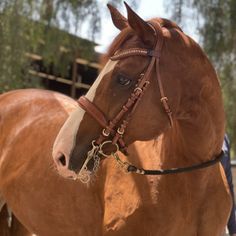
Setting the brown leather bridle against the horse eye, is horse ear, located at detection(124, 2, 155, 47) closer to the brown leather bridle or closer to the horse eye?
the brown leather bridle

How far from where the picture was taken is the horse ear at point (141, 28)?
178 cm

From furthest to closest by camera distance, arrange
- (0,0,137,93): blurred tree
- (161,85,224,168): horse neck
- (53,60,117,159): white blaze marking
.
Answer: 1. (0,0,137,93): blurred tree
2. (161,85,224,168): horse neck
3. (53,60,117,159): white blaze marking

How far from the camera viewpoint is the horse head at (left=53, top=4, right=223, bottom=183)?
179 centimetres

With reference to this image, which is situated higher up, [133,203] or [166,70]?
[166,70]

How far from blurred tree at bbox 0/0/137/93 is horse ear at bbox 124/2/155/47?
5212 millimetres

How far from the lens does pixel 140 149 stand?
227cm

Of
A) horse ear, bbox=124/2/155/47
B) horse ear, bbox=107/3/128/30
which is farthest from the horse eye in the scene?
horse ear, bbox=107/3/128/30

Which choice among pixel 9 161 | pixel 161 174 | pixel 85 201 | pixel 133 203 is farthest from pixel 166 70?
pixel 9 161

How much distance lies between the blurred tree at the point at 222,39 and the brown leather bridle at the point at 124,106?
5370 mm

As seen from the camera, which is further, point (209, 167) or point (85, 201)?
point (85, 201)

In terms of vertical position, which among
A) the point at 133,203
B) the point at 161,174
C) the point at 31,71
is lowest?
the point at 31,71

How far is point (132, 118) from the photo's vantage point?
1811mm

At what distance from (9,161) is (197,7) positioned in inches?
188

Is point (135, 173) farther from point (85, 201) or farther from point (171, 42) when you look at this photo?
point (171, 42)
